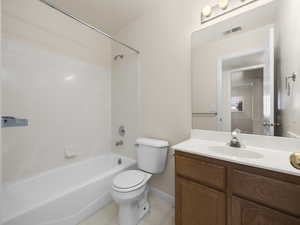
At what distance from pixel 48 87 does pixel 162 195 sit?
2.04 metres

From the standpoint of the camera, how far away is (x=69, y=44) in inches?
73.6

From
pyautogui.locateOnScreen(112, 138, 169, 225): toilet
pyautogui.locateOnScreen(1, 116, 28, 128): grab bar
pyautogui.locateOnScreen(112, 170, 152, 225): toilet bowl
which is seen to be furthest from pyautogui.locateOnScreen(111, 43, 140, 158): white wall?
pyautogui.locateOnScreen(1, 116, 28, 128): grab bar

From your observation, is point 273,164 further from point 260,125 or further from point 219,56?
point 219,56

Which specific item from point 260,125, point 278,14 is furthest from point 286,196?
point 278,14

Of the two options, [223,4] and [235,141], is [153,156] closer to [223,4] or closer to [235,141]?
[235,141]

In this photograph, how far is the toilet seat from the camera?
1275 millimetres

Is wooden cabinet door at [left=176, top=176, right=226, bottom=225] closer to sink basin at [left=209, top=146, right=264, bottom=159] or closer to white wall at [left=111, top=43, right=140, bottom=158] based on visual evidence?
sink basin at [left=209, top=146, right=264, bottom=159]

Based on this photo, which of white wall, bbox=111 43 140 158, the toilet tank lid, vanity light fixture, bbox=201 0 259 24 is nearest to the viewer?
vanity light fixture, bbox=201 0 259 24

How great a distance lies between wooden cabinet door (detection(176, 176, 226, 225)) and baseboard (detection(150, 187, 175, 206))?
524 mm

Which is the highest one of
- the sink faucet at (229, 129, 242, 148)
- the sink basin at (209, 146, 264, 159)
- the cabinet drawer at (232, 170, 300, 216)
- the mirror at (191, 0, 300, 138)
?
the mirror at (191, 0, 300, 138)

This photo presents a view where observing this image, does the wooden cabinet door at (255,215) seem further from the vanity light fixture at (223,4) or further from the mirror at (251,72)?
the vanity light fixture at (223,4)

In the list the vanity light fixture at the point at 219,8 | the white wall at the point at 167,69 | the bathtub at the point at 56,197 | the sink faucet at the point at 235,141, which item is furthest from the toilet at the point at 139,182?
the vanity light fixture at the point at 219,8

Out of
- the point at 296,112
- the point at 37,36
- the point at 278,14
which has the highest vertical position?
the point at 37,36

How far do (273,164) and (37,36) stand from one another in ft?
8.32
